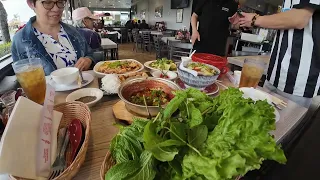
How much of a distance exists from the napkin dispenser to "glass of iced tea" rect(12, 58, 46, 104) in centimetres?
42

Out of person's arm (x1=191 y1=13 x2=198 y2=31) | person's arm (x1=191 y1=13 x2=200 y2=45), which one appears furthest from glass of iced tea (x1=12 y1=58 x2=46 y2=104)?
person's arm (x1=191 y1=13 x2=198 y2=31)

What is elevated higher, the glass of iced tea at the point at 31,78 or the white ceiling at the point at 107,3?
the white ceiling at the point at 107,3

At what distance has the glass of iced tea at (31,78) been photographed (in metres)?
0.89

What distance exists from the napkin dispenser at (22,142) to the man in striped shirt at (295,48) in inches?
57.7

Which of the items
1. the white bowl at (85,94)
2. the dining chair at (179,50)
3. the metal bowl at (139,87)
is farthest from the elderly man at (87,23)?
the metal bowl at (139,87)

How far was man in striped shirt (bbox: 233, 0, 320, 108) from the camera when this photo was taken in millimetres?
1123

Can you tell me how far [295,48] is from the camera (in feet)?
4.04

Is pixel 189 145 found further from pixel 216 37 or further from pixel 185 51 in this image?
pixel 185 51

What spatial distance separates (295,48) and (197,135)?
1263 millimetres

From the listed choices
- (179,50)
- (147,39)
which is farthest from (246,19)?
(147,39)

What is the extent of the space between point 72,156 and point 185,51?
311 cm

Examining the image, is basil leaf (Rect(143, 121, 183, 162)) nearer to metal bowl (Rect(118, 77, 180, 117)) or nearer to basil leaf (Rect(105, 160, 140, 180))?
basil leaf (Rect(105, 160, 140, 180))

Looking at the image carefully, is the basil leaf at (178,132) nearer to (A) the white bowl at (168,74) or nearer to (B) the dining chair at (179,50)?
(A) the white bowl at (168,74)

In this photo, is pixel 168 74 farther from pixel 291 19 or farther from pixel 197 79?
pixel 291 19
